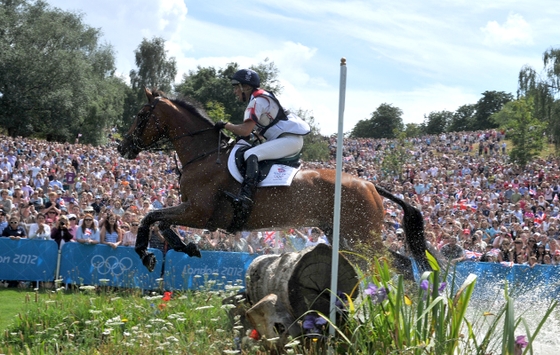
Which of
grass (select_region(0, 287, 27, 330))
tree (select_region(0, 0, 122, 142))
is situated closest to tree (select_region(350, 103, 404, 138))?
tree (select_region(0, 0, 122, 142))

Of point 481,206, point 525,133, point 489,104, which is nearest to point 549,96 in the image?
point 525,133

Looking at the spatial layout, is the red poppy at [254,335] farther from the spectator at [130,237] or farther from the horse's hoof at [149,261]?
the spectator at [130,237]

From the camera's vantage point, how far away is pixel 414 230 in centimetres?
802

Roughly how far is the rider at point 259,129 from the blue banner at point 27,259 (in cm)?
572

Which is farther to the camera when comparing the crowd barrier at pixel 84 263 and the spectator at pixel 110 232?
the spectator at pixel 110 232

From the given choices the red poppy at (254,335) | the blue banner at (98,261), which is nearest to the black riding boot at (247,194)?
the red poppy at (254,335)

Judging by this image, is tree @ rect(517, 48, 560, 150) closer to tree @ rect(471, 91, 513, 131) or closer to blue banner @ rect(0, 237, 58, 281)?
blue banner @ rect(0, 237, 58, 281)

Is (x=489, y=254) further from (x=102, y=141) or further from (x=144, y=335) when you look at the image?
(x=102, y=141)

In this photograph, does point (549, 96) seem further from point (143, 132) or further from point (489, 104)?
point (489, 104)

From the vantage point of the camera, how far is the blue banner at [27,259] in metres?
11.5

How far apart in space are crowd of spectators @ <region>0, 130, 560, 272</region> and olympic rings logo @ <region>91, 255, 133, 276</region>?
0.29 m

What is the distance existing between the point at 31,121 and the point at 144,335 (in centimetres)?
4954

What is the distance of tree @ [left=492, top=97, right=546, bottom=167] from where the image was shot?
39.8 meters

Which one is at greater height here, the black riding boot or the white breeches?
the white breeches
